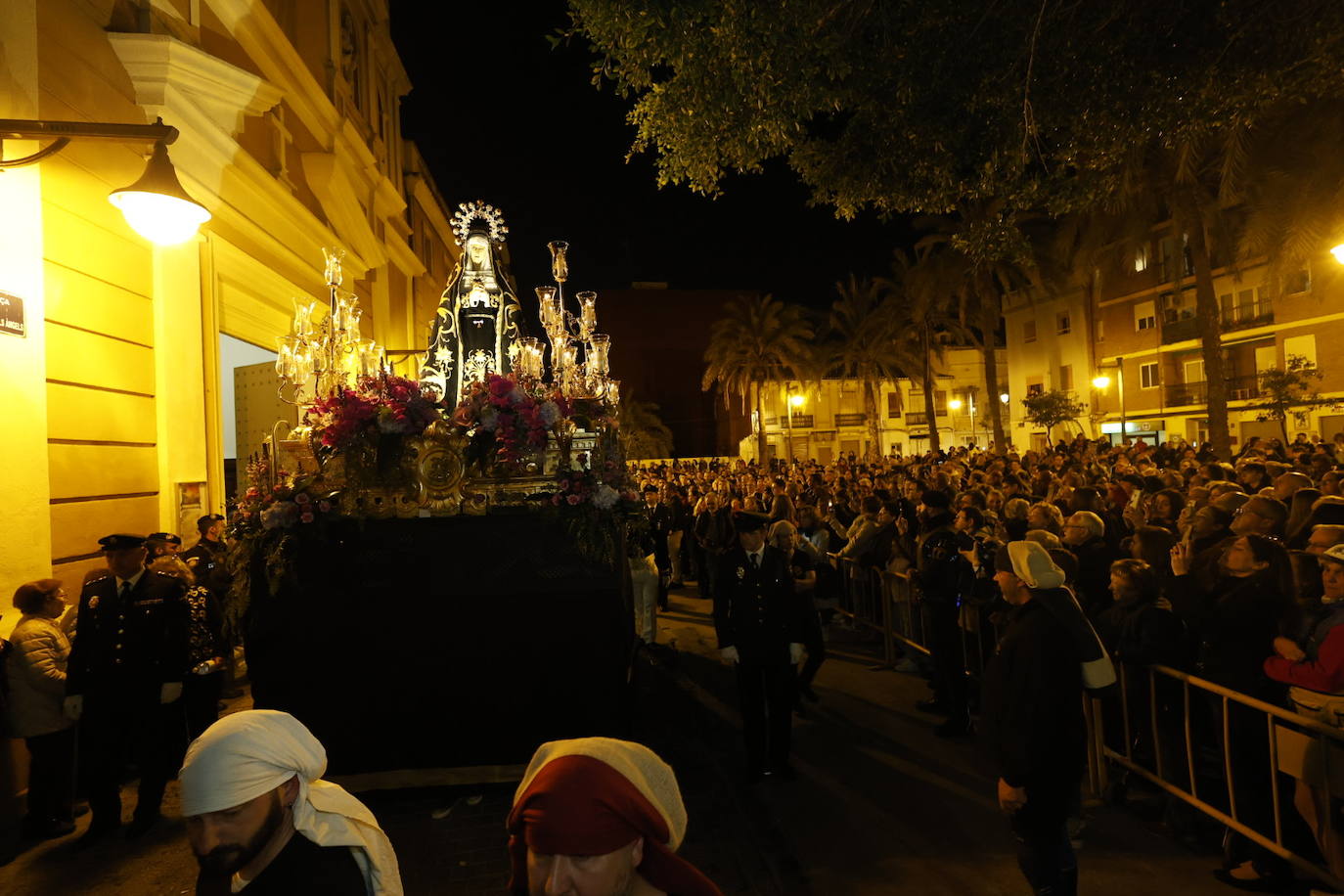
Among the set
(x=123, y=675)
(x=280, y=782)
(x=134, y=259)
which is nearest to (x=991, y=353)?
(x=134, y=259)

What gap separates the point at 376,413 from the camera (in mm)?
5785

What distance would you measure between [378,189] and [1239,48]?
53.8 feet

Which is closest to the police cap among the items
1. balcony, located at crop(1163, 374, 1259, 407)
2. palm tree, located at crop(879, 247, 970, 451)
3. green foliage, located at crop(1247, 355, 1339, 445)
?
palm tree, located at crop(879, 247, 970, 451)

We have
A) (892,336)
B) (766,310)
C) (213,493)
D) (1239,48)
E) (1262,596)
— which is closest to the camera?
(1262,596)

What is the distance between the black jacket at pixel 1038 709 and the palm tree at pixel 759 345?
3765 centimetres

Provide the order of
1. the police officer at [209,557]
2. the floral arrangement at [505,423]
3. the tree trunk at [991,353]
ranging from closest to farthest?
1. the floral arrangement at [505,423]
2. the police officer at [209,557]
3. the tree trunk at [991,353]

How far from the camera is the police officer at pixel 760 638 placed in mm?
5684

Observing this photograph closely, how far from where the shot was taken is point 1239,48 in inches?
247

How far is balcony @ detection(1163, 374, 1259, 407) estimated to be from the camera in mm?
33750

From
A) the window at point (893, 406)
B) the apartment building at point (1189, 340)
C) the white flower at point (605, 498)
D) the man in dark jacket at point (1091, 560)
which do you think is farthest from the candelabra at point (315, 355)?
the window at point (893, 406)

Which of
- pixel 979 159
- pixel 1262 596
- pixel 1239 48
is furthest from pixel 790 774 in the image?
pixel 1239 48

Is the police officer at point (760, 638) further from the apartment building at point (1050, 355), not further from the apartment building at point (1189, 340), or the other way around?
the apartment building at point (1050, 355)

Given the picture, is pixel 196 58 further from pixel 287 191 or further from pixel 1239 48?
pixel 1239 48

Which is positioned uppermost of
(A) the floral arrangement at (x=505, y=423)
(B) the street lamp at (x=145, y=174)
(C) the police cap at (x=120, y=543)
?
(B) the street lamp at (x=145, y=174)
